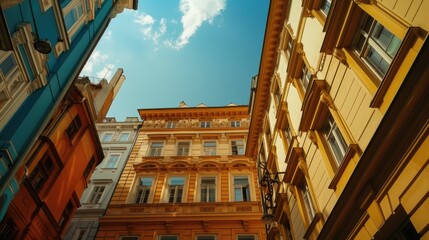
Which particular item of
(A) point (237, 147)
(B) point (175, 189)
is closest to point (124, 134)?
(B) point (175, 189)

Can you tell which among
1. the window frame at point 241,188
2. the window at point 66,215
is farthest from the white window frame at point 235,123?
the window at point 66,215

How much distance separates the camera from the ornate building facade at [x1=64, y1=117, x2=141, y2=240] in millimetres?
18047

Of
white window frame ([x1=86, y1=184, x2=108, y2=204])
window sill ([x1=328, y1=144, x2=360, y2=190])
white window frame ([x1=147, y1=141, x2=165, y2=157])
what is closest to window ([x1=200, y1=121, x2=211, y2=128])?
white window frame ([x1=147, y1=141, x2=165, y2=157])

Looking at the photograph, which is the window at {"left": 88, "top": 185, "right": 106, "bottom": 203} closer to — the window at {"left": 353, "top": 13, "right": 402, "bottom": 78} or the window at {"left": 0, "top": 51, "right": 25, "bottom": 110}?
the window at {"left": 0, "top": 51, "right": 25, "bottom": 110}

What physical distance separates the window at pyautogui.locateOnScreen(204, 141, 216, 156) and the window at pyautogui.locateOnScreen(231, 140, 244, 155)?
5.79 feet

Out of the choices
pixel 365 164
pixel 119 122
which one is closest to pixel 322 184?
pixel 365 164

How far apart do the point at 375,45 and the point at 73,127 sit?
14.4 m

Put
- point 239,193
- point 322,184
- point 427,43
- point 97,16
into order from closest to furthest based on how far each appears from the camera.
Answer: point 427,43 < point 322,184 < point 97,16 < point 239,193

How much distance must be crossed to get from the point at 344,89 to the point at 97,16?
12.5 metres

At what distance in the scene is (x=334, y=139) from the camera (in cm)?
827

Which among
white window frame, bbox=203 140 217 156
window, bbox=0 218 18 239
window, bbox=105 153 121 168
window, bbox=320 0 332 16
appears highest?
white window frame, bbox=203 140 217 156

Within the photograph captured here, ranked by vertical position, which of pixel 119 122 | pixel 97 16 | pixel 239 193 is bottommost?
pixel 239 193

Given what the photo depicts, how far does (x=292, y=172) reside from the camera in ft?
36.0

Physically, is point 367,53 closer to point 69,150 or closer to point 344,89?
point 344,89
